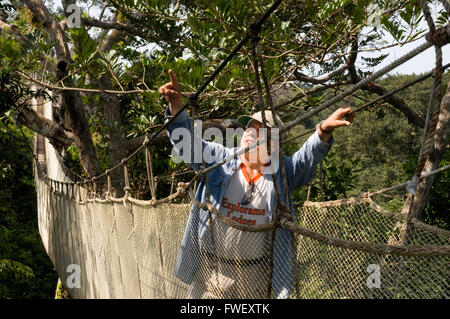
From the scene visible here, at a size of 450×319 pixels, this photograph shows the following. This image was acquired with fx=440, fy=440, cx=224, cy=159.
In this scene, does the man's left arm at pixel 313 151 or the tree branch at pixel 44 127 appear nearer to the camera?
the man's left arm at pixel 313 151

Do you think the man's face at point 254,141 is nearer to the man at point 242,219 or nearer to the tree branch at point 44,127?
the man at point 242,219

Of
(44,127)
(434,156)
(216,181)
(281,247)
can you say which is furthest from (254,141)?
(44,127)

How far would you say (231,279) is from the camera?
132cm

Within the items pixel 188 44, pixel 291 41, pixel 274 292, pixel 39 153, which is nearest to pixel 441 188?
pixel 291 41

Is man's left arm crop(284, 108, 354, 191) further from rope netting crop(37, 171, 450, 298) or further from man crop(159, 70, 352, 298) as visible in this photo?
rope netting crop(37, 171, 450, 298)

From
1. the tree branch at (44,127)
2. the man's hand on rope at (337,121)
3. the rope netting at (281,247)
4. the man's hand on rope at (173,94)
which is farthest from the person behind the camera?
the tree branch at (44,127)

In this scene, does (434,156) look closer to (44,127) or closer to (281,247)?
(281,247)

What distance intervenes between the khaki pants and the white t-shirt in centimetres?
3

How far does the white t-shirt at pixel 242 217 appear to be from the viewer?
1.24m

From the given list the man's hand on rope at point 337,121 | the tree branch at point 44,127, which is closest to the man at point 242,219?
the man's hand on rope at point 337,121

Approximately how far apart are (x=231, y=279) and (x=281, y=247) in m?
0.23

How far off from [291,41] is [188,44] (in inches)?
20.4

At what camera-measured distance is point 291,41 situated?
7.25 feet

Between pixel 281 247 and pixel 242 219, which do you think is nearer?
pixel 281 247
